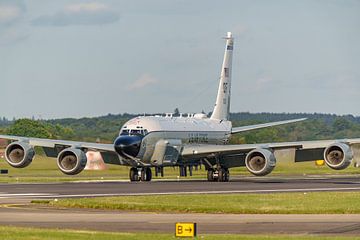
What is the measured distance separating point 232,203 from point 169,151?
109 feet

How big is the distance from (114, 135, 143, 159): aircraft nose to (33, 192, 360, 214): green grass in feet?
80.3

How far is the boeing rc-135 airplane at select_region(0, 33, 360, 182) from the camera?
72312mm

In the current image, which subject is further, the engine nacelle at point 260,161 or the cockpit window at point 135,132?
the cockpit window at point 135,132

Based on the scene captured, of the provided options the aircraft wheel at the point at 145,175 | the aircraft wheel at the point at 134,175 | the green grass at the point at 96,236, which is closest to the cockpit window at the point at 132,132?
the aircraft wheel at the point at 145,175

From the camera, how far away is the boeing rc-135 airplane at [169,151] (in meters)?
72.3

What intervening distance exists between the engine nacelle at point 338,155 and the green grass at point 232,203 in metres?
20.0

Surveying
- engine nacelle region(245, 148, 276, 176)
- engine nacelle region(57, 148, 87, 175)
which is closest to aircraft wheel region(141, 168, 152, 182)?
engine nacelle region(57, 148, 87, 175)

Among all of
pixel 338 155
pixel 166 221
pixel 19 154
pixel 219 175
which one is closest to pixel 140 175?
pixel 219 175

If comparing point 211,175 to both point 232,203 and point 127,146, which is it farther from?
point 232,203

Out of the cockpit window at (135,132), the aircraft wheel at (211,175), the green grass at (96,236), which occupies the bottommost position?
the green grass at (96,236)

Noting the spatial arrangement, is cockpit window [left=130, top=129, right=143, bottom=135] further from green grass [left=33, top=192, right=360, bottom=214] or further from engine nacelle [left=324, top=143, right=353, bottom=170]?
green grass [left=33, top=192, right=360, bottom=214]

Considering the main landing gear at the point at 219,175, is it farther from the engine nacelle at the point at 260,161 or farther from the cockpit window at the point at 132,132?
the cockpit window at the point at 132,132

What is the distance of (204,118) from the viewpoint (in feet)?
287

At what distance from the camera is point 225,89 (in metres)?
91.6
